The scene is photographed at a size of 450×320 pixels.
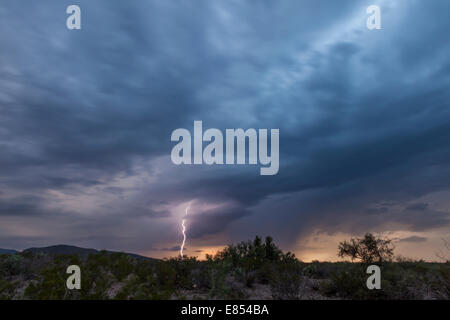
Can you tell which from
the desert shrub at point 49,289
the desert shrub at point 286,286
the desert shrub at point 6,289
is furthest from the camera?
the desert shrub at point 286,286

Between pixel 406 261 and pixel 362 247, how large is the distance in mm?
2949

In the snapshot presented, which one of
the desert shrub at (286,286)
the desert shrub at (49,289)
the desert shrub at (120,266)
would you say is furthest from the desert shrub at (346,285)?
the desert shrub at (49,289)

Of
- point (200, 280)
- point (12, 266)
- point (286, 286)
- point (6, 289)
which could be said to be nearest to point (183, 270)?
point (200, 280)

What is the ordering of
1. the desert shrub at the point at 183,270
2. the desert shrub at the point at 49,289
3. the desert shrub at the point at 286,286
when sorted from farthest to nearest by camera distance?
1. the desert shrub at the point at 183,270
2. the desert shrub at the point at 286,286
3. the desert shrub at the point at 49,289

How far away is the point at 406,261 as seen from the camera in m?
21.6

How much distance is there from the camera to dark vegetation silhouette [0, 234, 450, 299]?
12.3 meters

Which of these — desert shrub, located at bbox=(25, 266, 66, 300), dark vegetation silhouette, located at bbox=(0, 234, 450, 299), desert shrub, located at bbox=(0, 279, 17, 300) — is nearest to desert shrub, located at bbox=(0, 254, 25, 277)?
dark vegetation silhouette, located at bbox=(0, 234, 450, 299)

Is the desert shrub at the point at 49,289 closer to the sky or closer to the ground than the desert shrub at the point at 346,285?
closer to the sky

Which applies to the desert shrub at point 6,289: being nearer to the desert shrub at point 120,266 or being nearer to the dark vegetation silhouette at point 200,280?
the dark vegetation silhouette at point 200,280

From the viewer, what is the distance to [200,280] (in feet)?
51.3

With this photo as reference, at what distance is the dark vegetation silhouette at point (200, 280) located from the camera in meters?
12.3

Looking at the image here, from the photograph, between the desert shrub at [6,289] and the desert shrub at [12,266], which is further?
the desert shrub at [12,266]
